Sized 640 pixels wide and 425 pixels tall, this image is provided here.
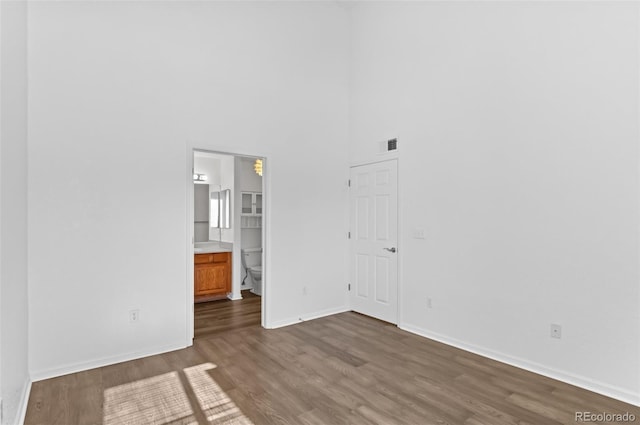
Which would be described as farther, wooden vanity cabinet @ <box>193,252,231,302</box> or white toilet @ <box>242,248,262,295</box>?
white toilet @ <box>242,248,262,295</box>

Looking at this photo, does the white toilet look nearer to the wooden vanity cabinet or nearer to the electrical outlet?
the wooden vanity cabinet

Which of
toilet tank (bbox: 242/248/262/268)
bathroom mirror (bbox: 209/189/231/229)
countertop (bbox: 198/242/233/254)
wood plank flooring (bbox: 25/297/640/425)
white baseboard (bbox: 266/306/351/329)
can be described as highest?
bathroom mirror (bbox: 209/189/231/229)

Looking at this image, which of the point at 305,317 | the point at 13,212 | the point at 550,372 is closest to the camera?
the point at 13,212

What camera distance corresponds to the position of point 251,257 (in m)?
6.62

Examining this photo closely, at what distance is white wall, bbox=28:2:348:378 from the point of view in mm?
3135

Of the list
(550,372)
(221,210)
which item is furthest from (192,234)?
(550,372)

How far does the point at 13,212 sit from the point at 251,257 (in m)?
4.42

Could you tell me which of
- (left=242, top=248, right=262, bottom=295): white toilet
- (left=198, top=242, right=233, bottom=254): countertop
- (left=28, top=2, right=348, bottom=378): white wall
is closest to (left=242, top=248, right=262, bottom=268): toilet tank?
(left=242, top=248, right=262, bottom=295): white toilet

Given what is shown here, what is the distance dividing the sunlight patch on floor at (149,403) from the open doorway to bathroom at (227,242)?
63.5 inches

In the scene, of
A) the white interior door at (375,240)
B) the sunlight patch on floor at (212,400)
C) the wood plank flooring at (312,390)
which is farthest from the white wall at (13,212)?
the white interior door at (375,240)

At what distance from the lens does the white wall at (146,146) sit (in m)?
3.13

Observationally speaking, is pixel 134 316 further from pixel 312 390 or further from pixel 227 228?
pixel 227 228

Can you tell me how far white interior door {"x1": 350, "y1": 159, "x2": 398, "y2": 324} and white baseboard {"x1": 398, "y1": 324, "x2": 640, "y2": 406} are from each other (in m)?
0.81

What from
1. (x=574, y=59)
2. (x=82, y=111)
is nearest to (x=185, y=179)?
(x=82, y=111)
